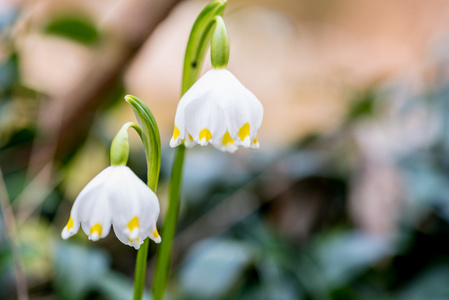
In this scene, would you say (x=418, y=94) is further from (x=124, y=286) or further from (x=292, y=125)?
(x=292, y=125)

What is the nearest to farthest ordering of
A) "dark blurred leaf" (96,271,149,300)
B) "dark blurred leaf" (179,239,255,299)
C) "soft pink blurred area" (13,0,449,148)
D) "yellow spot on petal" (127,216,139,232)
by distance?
"yellow spot on petal" (127,216,139,232), "dark blurred leaf" (96,271,149,300), "dark blurred leaf" (179,239,255,299), "soft pink blurred area" (13,0,449,148)

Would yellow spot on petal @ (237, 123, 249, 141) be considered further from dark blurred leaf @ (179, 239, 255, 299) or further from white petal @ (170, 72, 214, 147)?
dark blurred leaf @ (179, 239, 255, 299)

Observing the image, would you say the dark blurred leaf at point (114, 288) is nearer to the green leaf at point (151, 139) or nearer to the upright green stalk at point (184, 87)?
the upright green stalk at point (184, 87)

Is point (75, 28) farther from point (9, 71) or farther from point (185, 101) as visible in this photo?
point (185, 101)

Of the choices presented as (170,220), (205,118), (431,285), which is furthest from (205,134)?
(431,285)

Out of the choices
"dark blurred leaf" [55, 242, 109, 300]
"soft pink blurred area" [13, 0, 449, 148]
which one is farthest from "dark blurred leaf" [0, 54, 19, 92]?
"soft pink blurred area" [13, 0, 449, 148]

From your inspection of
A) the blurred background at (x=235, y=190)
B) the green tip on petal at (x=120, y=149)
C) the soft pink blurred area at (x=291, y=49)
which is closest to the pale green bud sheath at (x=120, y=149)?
the green tip on petal at (x=120, y=149)

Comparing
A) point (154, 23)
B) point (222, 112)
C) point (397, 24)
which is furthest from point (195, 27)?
point (397, 24)
